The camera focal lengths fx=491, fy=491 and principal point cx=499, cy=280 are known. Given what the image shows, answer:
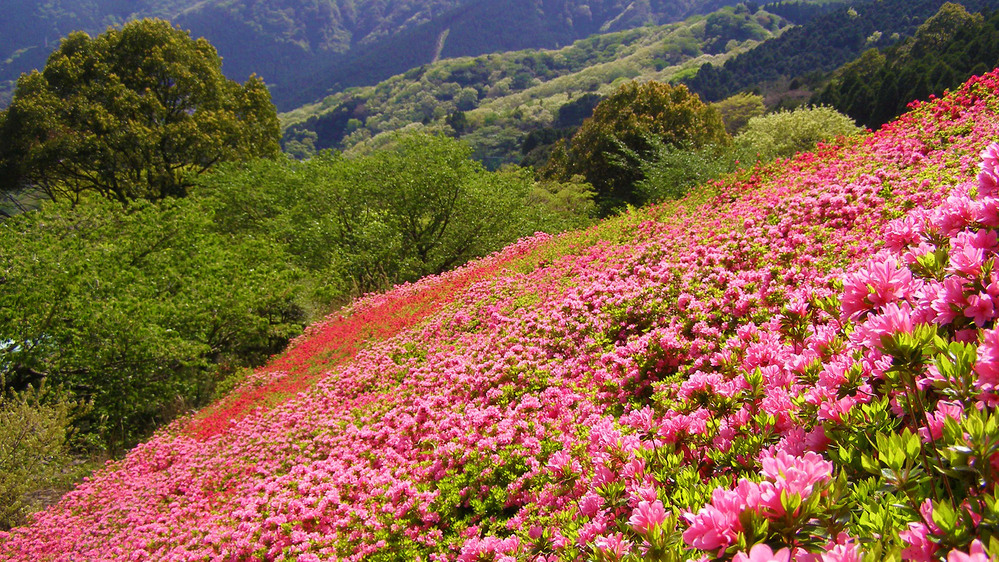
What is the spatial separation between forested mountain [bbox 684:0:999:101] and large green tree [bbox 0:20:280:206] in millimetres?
85124

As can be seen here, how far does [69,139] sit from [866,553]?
85.5 feet

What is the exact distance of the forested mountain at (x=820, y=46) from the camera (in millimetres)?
84688

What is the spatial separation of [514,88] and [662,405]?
615 ft

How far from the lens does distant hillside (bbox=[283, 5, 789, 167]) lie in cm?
11194

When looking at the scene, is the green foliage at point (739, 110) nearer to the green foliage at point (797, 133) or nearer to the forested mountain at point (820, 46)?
the green foliage at point (797, 133)

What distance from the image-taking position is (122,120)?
20.1 meters

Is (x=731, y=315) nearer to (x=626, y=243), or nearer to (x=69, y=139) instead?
(x=626, y=243)

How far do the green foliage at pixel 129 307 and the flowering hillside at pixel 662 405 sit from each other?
254cm

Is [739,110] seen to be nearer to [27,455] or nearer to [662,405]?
[662,405]

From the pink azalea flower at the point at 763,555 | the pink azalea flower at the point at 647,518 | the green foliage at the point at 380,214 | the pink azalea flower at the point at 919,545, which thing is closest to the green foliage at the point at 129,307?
the green foliage at the point at 380,214

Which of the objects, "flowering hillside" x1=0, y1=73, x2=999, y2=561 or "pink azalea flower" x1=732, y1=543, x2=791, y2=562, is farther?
"flowering hillside" x1=0, y1=73, x2=999, y2=561

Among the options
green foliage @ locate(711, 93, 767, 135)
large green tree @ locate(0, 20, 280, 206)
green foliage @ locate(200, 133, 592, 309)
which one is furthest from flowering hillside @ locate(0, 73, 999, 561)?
green foliage @ locate(711, 93, 767, 135)

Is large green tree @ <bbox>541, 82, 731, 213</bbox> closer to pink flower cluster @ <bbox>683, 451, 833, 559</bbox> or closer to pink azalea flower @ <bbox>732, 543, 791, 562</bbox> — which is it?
pink flower cluster @ <bbox>683, 451, 833, 559</bbox>

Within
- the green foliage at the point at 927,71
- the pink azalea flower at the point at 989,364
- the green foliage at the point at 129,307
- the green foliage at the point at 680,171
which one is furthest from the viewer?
the green foliage at the point at 927,71
